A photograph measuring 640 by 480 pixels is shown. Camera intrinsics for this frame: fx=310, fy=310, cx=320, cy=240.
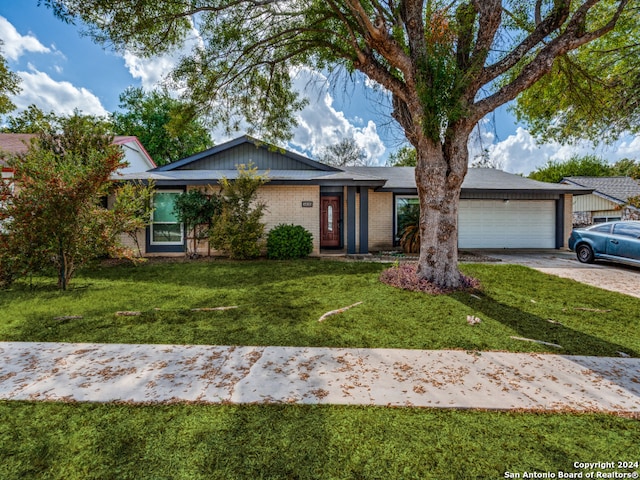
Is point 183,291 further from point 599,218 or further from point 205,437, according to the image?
point 599,218

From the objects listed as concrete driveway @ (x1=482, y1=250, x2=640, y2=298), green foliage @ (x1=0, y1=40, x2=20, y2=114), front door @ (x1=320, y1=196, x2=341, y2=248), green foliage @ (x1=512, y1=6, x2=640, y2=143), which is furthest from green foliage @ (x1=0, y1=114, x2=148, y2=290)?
green foliage @ (x1=0, y1=40, x2=20, y2=114)

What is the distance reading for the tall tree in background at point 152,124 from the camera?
26547 millimetres

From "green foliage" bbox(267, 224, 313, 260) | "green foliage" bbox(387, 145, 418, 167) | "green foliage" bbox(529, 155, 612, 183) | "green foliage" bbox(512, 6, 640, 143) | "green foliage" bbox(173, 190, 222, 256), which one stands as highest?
"green foliage" bbox(387, 145, 418, 167)

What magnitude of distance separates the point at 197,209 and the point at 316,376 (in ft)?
27.4

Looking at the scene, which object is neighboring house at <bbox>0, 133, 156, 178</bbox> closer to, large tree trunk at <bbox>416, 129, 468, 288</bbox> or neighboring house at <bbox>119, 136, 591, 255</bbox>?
neighboring house at <bbox>119, 136, 591, 255</bbox>

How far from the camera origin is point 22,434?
2.00 meters

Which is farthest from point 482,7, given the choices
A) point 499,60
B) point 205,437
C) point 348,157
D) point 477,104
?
point 348,157

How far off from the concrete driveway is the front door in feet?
19.8

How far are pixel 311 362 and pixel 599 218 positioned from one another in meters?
23.2

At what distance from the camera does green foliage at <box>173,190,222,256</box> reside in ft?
32.4

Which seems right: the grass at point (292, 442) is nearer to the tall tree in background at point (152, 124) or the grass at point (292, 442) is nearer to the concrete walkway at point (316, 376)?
the concrete walkway at point (316, 376)

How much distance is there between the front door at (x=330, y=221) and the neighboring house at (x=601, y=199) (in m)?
14.4

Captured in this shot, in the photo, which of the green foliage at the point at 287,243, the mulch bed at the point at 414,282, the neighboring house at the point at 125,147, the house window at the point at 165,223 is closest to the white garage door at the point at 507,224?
the green foliage at the point at 287,243

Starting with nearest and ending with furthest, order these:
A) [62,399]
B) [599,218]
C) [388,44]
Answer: [62,399], [388,44], [599,218]
